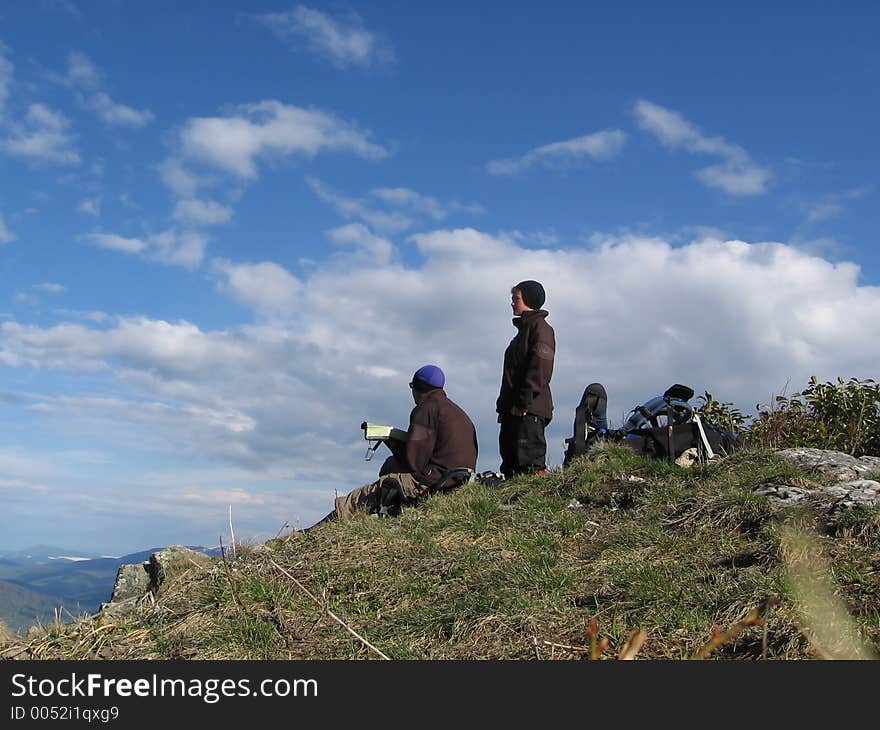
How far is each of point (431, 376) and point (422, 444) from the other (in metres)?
0.95

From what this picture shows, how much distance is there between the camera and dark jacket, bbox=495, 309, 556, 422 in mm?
9789

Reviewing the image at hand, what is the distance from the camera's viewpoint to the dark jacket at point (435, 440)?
983 cm

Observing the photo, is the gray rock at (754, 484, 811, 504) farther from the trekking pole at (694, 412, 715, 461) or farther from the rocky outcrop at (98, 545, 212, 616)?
the rocky outcrop at (98, 545, 212, 616)

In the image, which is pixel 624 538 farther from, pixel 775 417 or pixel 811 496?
pixel 775 417

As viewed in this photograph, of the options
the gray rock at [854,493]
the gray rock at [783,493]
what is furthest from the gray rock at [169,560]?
the gray rock at [854,493]

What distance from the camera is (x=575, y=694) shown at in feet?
7.97

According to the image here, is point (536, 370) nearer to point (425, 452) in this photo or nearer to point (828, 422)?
point (425, 452)

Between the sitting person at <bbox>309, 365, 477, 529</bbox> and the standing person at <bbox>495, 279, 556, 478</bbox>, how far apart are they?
57cm

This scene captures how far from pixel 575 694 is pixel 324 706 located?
1005 millimetres

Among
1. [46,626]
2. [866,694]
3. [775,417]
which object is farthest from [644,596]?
[775,417]

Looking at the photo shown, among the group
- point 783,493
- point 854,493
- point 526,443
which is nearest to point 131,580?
point 526,443

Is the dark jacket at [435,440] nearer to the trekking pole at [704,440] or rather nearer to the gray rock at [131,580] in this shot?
the trekking pole at [704,440]

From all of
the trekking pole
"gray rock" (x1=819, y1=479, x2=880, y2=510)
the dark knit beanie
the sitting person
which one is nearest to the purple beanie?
the sitting person

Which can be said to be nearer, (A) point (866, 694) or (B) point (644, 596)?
(A) point (866, 694)
